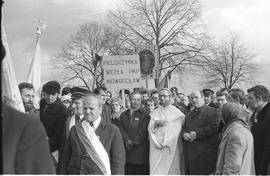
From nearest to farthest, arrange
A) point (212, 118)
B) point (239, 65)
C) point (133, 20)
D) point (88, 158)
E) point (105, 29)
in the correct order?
1. point (88, 158)
2. point (212, 118)
3. point (133, 20)
4. point (105, 29)
5. point (239, 65)

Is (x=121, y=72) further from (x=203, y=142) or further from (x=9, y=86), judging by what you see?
(x=9, y=86)

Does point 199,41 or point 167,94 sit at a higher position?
point 199,41

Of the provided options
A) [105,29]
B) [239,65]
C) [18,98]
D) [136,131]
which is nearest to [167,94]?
[136,131]

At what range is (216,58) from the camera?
114 feet

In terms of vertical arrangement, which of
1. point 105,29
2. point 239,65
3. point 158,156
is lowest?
point 158,156

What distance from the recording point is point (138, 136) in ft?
27.9

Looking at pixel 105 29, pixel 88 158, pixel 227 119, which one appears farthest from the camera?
pixel 105 29

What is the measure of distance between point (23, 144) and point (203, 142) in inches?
255

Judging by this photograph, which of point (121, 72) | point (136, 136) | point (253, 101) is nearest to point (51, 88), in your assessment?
point (136, 136)

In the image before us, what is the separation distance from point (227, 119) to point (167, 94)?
2.50 meters

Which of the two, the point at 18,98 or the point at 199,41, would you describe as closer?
the point at 18,98

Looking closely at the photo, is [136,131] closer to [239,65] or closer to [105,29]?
[105,29]

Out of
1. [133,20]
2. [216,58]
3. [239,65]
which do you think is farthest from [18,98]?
[239,65]

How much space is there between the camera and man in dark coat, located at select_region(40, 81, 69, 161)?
6852 mm
